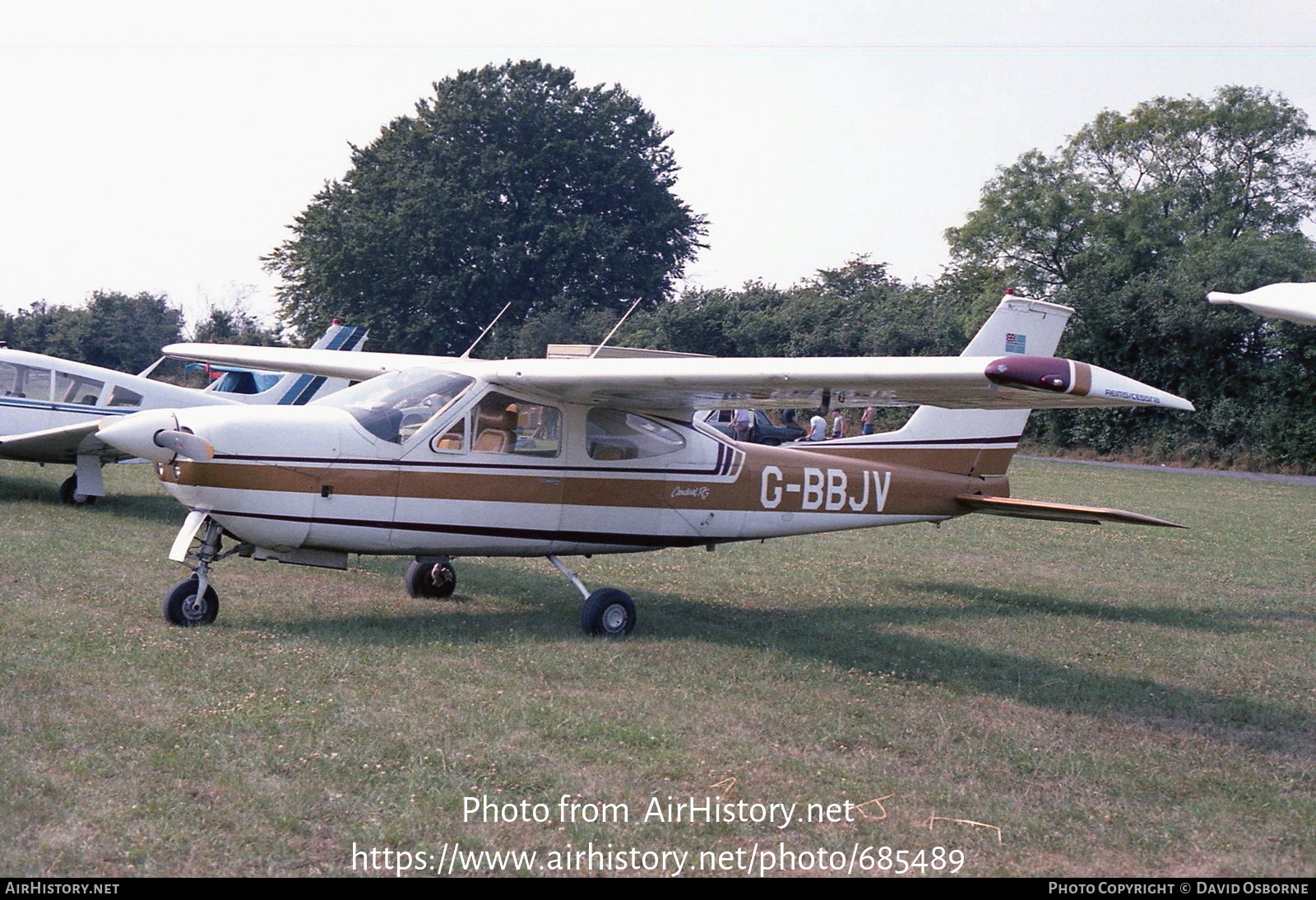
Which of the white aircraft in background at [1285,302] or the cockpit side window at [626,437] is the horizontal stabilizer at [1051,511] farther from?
the white aircraft in background at [1285,302]

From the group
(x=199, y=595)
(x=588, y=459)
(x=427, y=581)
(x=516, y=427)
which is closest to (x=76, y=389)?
(x=427, y=581)

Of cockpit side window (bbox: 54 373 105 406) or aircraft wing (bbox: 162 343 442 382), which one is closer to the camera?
aircraft wing (bbox: 162 343 442 382)

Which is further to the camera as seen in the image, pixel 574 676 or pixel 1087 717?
pixel 574 676

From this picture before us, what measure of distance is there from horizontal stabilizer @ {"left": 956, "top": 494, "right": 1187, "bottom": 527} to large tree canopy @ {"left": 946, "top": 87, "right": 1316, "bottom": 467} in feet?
91.2

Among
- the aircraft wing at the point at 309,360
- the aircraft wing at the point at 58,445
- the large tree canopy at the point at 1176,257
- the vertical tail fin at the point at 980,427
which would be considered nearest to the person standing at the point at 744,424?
the large tree canopy at the point at 1176,257

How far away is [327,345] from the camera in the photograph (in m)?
19.6

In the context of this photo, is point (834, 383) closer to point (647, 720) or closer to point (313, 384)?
point (647, 720)

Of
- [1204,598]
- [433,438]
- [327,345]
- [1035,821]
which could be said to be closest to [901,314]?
[327,345]

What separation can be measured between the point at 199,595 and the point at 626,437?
10.8 ft

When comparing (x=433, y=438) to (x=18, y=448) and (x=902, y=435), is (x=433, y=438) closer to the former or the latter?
(x=902, y=435)

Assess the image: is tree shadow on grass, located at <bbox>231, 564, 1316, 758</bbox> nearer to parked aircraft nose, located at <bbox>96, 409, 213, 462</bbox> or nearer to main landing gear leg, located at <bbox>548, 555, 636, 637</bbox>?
main landing gear leg, located at <bbox>548, 555, 636, 637</bbox>

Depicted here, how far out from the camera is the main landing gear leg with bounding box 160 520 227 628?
299 inches

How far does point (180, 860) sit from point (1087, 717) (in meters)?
4.69

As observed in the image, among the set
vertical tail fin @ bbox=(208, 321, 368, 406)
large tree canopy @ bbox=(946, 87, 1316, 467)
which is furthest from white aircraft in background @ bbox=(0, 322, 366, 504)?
large tree canopy @ bbox=(946, 87, 1316, 467)
